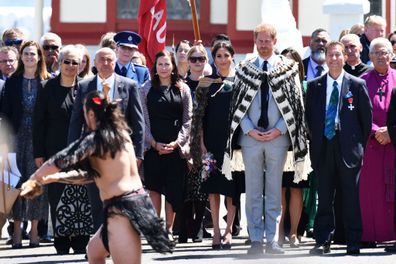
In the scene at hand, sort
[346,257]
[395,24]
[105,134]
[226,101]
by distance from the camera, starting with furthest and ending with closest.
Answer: [395,24], [226,101], [346,257], [105,134]

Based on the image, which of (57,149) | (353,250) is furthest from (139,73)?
(353,250)

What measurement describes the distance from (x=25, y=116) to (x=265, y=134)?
248 centimetres

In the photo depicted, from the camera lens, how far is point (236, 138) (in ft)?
47.2

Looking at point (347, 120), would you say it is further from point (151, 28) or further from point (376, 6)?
point (376, 6)

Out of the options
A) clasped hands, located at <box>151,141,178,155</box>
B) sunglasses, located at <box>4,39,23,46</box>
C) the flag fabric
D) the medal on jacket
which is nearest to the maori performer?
the medal on jacket

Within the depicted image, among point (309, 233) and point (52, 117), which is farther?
point (309, 233)

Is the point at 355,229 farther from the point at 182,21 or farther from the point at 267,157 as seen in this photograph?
the point at 182,21

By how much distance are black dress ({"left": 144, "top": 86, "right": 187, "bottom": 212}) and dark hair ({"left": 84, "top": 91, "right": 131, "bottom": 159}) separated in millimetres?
3821

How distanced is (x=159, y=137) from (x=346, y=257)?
2.35 meters

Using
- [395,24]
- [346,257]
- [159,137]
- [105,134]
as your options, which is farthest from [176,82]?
[395,24]

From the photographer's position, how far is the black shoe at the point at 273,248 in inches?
550

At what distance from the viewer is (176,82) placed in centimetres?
1509

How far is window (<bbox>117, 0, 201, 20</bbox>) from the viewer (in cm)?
3272

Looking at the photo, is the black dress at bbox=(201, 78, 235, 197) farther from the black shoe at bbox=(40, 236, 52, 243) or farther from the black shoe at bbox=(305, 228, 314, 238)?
the black shoe at bbox=(40, 236, 52, 243)
